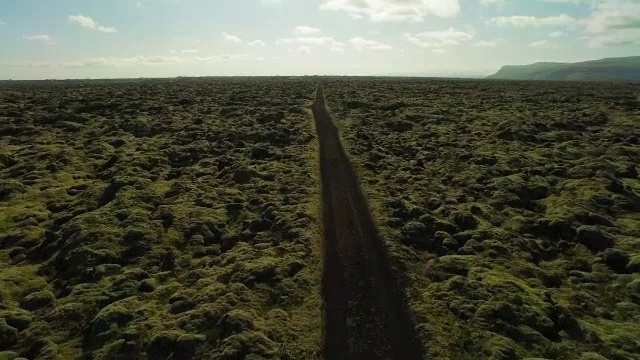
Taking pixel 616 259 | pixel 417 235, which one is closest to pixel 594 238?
pixel 616 259

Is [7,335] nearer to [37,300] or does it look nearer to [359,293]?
[37,300]

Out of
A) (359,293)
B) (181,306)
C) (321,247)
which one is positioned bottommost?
(181,306)

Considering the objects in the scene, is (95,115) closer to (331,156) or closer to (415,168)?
(331,156)

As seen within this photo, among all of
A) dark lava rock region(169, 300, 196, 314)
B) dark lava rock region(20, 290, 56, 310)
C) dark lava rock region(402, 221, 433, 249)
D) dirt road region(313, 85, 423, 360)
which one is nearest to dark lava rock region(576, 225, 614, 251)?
dark lava rock region(402, 221, 433, 249)

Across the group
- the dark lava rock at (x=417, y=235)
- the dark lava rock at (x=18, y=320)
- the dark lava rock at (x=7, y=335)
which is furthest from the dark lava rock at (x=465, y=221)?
the dark lava rock at (x=7, y=335)

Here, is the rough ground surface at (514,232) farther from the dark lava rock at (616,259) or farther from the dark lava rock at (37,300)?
the dark lava rock at (37,300)
